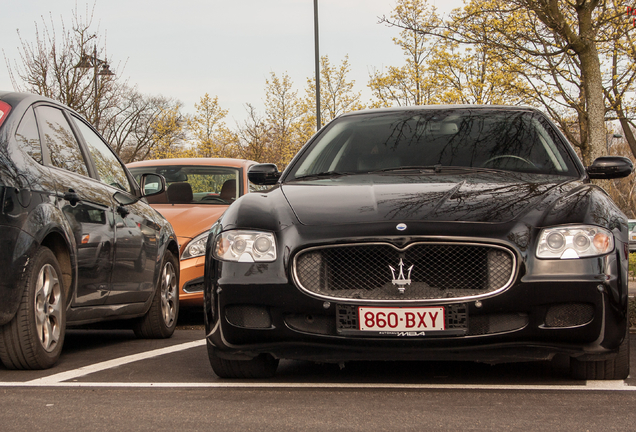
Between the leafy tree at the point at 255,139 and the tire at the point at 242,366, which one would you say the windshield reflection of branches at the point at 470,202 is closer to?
the tire at the point at 242,366

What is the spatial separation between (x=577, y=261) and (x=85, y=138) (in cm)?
378

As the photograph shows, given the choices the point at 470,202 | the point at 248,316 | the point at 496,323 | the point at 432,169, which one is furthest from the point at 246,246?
the point at 432,169

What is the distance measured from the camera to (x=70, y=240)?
206 inches

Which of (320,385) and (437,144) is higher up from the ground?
(437,144)

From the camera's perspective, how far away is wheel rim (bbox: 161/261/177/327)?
7.20 m

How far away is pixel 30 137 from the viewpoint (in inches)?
204

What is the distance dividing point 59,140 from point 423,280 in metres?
2.82

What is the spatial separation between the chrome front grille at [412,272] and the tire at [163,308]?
3078 mm

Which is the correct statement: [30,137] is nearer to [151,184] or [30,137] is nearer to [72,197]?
[72,197]

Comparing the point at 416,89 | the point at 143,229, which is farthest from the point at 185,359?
the point at 416,89

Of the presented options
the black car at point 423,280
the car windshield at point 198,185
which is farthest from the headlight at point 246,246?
the car windshield at point 198,185

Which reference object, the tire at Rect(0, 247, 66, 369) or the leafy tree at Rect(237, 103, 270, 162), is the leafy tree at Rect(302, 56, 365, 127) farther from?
the tire at Rect(0, 247, 66, 369)

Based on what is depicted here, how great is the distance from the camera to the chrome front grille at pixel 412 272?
160 inches

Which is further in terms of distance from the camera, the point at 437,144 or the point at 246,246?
the point at 437,144
